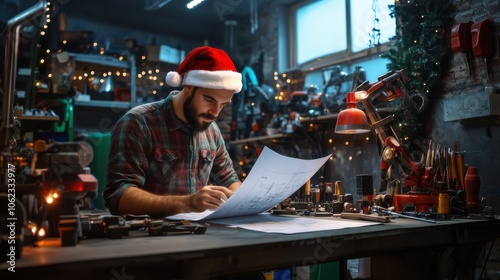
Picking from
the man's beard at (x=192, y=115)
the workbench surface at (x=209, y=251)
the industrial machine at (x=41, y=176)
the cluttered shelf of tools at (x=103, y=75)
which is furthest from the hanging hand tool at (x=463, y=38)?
the cluttered shelf of tools at (x=103, y=75)

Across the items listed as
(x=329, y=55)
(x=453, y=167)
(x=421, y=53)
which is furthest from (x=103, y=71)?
(x=453, y=167)

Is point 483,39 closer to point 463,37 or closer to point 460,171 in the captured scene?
point 463,37

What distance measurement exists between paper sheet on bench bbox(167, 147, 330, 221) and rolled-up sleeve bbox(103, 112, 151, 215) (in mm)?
260

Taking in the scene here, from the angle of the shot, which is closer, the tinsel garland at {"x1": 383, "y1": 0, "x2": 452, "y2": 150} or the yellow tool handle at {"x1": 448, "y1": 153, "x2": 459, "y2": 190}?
the yellow tool handle at {"x1": 448, "y1": 153, "x2": 459, "y2": 190}

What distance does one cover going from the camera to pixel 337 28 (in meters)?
4.96

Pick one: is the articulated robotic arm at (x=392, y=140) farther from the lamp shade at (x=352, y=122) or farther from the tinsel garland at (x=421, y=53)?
the tinsel garland at (x=421, y=53)

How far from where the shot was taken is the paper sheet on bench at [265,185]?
1265 millimetres

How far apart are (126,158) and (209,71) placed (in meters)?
0.49

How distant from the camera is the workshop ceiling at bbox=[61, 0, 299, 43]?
594 centimetres

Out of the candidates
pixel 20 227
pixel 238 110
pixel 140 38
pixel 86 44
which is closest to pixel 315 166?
pixel 20 227

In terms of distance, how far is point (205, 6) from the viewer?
606 centimetres

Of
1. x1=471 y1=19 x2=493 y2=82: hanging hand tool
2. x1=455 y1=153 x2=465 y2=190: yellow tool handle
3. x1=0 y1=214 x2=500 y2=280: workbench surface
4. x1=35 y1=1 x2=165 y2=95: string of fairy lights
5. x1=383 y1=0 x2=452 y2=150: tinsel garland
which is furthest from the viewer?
x1=35 y1=1 x2=165 y2=95: string of fairy lights

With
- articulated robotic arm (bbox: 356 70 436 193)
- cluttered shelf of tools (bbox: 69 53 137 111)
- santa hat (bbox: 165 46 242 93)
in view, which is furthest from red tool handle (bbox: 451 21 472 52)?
cluttered shelf of tools (bbox: 69 53 137 111)

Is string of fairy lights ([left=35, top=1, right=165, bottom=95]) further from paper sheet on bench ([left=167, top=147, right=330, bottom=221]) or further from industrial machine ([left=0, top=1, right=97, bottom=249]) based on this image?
industrial machine ([left=0, top=1, right=97, bottom=249])
